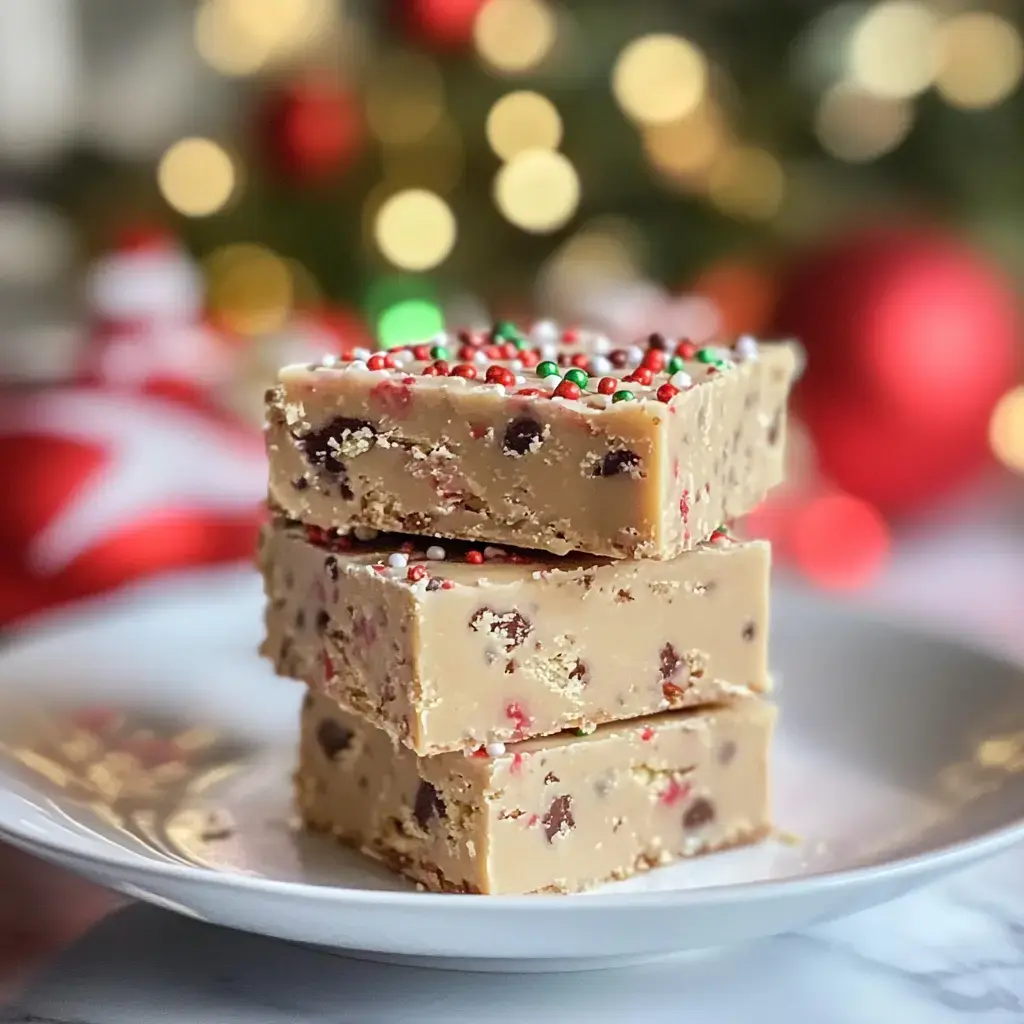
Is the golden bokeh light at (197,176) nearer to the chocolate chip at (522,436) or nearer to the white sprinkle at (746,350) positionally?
the white sprinkle at (746,350)

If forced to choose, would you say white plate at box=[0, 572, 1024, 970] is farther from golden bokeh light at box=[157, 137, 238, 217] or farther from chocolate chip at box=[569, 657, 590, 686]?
golden bokeh light at box=[157, 137, 238, 217]

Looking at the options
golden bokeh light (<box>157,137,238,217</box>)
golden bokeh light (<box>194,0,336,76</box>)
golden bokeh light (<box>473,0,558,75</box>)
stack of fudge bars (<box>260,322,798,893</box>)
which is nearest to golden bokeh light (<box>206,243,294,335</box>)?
golden bokeh light (<box>157,137,238,217</box>)

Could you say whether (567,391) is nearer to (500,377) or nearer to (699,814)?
(500,377)

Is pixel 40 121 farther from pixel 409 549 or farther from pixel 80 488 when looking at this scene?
pixel 409 549

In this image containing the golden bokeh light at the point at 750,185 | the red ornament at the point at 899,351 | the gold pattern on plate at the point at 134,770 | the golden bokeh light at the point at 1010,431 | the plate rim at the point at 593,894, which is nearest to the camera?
the plate rim at the point at 593,894

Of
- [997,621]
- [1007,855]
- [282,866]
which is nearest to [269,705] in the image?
[282,866]

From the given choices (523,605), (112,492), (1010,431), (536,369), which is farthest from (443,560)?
(1010,431)

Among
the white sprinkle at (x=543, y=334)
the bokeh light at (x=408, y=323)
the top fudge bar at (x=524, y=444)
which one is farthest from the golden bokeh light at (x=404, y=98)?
the top fudge bar at (x=524, y=444)
